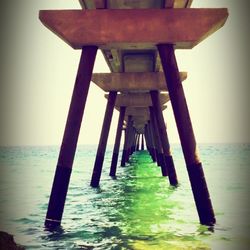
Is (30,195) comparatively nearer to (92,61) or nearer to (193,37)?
(92,61)

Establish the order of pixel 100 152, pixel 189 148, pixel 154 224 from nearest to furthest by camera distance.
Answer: pixel 189 148 → pixel 154 224 → pixel 100 152

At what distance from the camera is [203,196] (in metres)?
4.98

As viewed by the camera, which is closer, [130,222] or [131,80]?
[130,222]

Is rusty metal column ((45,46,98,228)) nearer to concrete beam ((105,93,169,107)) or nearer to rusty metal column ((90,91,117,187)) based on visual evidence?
rusty metal column ((90,91,117,187))

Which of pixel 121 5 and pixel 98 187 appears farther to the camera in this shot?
pixel 98 187

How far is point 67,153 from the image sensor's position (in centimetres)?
511

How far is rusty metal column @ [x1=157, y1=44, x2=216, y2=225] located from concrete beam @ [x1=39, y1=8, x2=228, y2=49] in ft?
1.73

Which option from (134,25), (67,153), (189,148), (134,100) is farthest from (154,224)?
(134,100)

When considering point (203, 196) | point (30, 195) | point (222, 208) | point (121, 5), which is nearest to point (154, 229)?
point (203, 196)

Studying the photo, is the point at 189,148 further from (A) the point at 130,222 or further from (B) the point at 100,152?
(B) the point at 100,152

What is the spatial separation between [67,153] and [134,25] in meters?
2.40

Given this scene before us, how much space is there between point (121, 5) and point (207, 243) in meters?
4.71

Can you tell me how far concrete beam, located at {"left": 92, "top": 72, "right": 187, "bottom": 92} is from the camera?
10.2 m

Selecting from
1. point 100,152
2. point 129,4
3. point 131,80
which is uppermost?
point 129,4
